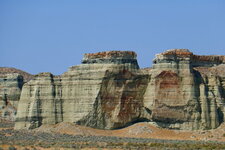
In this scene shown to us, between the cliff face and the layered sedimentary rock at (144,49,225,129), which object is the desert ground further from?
the layered sedimentary rock at (144,49,225,129)

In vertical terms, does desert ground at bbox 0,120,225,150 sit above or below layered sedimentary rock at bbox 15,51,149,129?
below

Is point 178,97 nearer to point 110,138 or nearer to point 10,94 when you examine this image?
point 110,138

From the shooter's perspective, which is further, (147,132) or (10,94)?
(10,94)

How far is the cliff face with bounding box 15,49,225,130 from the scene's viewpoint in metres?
92.6

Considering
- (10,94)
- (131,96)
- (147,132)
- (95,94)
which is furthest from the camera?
(10,94)

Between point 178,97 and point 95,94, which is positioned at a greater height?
point 95,94

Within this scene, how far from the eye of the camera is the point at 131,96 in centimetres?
9344

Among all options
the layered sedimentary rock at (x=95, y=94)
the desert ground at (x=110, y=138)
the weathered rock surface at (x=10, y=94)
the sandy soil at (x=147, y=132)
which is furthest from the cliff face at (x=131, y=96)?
the weathered rock surface at (x=10, y=94)

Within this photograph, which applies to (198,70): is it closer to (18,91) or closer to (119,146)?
(119,146)

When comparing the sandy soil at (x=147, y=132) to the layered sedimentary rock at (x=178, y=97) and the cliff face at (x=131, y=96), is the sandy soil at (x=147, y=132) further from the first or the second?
the layered sedimentary rock at (x=178, y=97)

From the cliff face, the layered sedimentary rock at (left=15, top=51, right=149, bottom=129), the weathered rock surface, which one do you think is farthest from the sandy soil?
the weathered rock surface

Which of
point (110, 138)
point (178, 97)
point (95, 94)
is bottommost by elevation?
point (110, 138)

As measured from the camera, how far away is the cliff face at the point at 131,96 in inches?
3647

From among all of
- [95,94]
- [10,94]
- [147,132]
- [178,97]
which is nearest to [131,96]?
[95,94]
